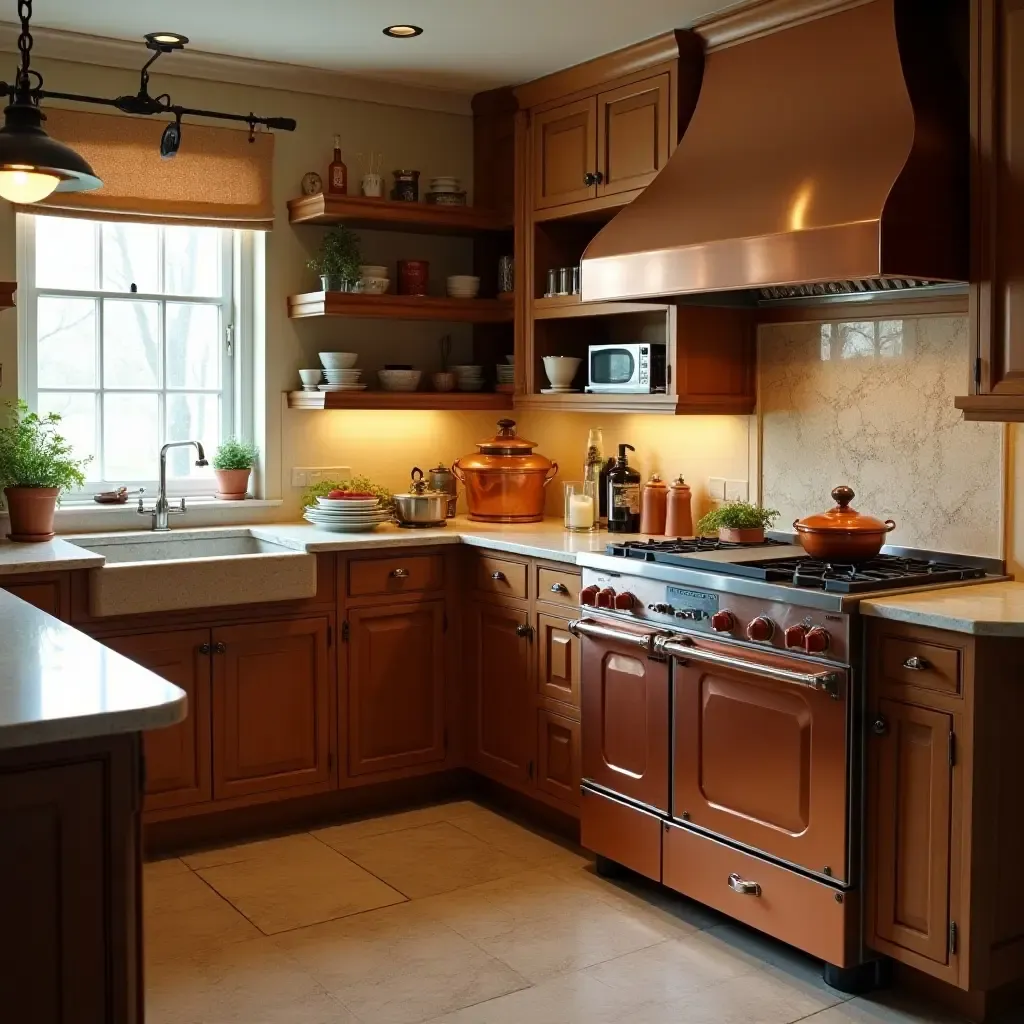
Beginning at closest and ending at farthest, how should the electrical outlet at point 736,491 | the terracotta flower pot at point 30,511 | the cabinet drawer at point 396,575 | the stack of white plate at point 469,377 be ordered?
the terracotta flower pot at point 30,511
the electrical outlet at point 736,491
the cabinet drawer at point 396,575
the stack of white plate at point 469,377

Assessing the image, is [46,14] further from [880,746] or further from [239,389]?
[880,746]

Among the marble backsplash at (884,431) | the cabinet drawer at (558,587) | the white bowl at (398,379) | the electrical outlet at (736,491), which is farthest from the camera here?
the white bowl at (398,379)

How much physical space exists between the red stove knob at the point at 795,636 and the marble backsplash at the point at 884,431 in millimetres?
739

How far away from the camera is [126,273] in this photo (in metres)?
4.77

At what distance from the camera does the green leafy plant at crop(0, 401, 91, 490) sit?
427cm

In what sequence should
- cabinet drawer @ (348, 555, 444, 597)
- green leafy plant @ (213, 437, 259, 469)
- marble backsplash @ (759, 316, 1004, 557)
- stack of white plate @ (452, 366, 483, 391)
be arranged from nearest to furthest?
marble backsplash @ (759, 316, 1004, 557) → cabinet drawer @ (348, 555, 444, 597) → green leafy plant @ (213, 437, 259, 469) → stack of white plate @ (452, 366, 483, 391)

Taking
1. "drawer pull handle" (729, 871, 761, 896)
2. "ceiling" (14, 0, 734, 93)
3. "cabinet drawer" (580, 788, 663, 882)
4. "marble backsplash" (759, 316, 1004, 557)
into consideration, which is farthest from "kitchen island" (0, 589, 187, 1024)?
"ceiling" (14, 0, 734, 93)

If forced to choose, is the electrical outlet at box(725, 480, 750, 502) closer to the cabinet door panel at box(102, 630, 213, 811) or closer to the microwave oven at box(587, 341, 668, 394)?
the microwave oven at box(587, 341, 668, 394)

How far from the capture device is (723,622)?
3.44 m

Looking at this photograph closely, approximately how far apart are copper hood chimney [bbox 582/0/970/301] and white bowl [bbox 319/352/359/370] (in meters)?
1.11

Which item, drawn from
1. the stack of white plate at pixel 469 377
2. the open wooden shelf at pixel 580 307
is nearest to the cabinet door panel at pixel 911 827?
the open wooden shelf at pixel 580 307

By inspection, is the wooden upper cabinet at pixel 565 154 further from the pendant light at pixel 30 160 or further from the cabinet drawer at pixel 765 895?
the cabinet drawer at pixel 765 895

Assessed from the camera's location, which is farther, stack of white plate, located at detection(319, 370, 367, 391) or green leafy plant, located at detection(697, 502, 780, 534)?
stack of white plate, located at detection(319, 370, 367, 391)

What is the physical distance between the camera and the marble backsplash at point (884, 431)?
3.65 metres
